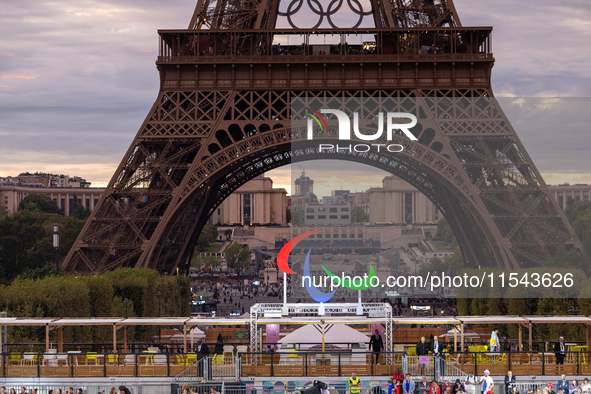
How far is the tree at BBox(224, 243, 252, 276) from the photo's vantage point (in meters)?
135

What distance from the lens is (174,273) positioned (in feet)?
183

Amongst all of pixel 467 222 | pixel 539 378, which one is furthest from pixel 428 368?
pixel 467 222

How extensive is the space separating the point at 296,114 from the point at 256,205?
146 m

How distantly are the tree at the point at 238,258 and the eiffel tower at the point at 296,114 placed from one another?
86.8 m

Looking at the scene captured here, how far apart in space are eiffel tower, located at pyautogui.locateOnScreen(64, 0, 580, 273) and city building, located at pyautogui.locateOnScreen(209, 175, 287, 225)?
140 m

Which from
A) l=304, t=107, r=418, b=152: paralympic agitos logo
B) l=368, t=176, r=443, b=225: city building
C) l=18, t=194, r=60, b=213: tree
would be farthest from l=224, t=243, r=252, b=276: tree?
l=304, t=107, r=418, b=152: paralympic agitos logo

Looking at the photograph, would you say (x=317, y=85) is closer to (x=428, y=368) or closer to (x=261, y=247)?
(x=428, y=368)

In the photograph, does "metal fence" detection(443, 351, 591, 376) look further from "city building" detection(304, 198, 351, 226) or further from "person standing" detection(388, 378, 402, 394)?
"city building" detection(304, 198, 351, 226)

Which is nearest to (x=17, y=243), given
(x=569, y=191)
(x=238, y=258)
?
(x=238, y=258)

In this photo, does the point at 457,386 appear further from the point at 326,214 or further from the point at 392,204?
the point at 392,204

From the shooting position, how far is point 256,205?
627 ft

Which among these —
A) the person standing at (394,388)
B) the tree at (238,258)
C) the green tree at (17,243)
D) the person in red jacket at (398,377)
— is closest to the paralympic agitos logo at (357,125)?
the person in red jacket at (398,377)

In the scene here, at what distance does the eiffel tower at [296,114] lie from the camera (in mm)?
43219

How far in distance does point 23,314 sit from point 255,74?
829 inches
